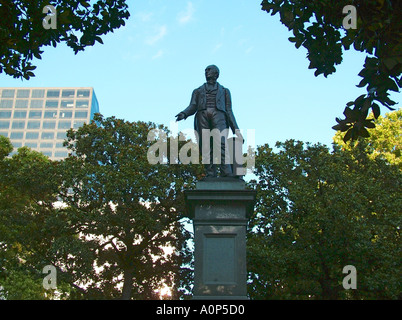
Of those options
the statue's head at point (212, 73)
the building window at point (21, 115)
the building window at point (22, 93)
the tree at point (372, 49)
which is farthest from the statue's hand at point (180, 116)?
the building window at point (22, 93)

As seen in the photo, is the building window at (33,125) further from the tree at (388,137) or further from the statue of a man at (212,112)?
the statue of a man at (212,112)

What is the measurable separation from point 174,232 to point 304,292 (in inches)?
275

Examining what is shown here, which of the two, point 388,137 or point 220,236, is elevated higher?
point 388,137

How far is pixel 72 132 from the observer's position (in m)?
21.9

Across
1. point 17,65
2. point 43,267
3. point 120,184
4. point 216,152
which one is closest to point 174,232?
point 120,184

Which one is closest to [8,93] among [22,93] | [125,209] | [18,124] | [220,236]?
[22,93]

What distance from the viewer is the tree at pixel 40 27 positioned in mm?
6191

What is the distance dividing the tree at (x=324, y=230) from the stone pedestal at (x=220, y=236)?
920 centimetres

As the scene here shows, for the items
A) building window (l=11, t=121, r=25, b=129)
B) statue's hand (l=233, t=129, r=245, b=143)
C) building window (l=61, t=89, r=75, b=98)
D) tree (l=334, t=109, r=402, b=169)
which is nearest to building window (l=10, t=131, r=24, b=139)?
building window (l=11, t=121, r=25, b=129)

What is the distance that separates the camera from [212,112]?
9.20m

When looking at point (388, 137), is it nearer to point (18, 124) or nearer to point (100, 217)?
point (100, 217)

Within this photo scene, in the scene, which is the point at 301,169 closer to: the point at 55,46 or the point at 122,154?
the point at 122,154

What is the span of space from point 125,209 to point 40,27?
1318 centimetres

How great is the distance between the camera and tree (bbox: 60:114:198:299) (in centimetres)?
1873
